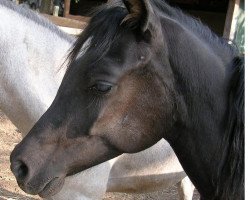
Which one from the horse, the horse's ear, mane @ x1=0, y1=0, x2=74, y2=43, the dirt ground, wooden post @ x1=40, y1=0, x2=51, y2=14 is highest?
the horse's ear

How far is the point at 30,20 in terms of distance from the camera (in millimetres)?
2914

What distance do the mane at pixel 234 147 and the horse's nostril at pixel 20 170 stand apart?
2.67ft

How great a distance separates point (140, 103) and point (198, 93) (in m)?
0.25

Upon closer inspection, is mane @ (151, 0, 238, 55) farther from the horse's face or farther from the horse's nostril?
the horse's nostril

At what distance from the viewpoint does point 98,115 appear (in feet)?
5.93

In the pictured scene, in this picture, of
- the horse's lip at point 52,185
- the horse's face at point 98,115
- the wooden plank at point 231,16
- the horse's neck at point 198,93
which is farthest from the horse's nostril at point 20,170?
the wooden plank at point 231,16

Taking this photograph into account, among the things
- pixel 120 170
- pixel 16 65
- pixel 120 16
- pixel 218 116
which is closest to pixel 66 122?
pixel 120 16

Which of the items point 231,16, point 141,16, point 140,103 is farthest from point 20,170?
point 231,16

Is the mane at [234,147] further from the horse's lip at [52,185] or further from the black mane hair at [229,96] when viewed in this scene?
the horse's lip at [52,185]

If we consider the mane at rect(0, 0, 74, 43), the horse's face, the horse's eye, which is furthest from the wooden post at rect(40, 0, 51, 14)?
the horse's eye

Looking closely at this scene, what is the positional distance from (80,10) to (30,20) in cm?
897

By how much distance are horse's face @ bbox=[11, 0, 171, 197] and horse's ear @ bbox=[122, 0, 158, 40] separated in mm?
42

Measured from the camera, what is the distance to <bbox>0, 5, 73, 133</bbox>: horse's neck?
2.82 meters

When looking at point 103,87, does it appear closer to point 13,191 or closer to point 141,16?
point 141,16
